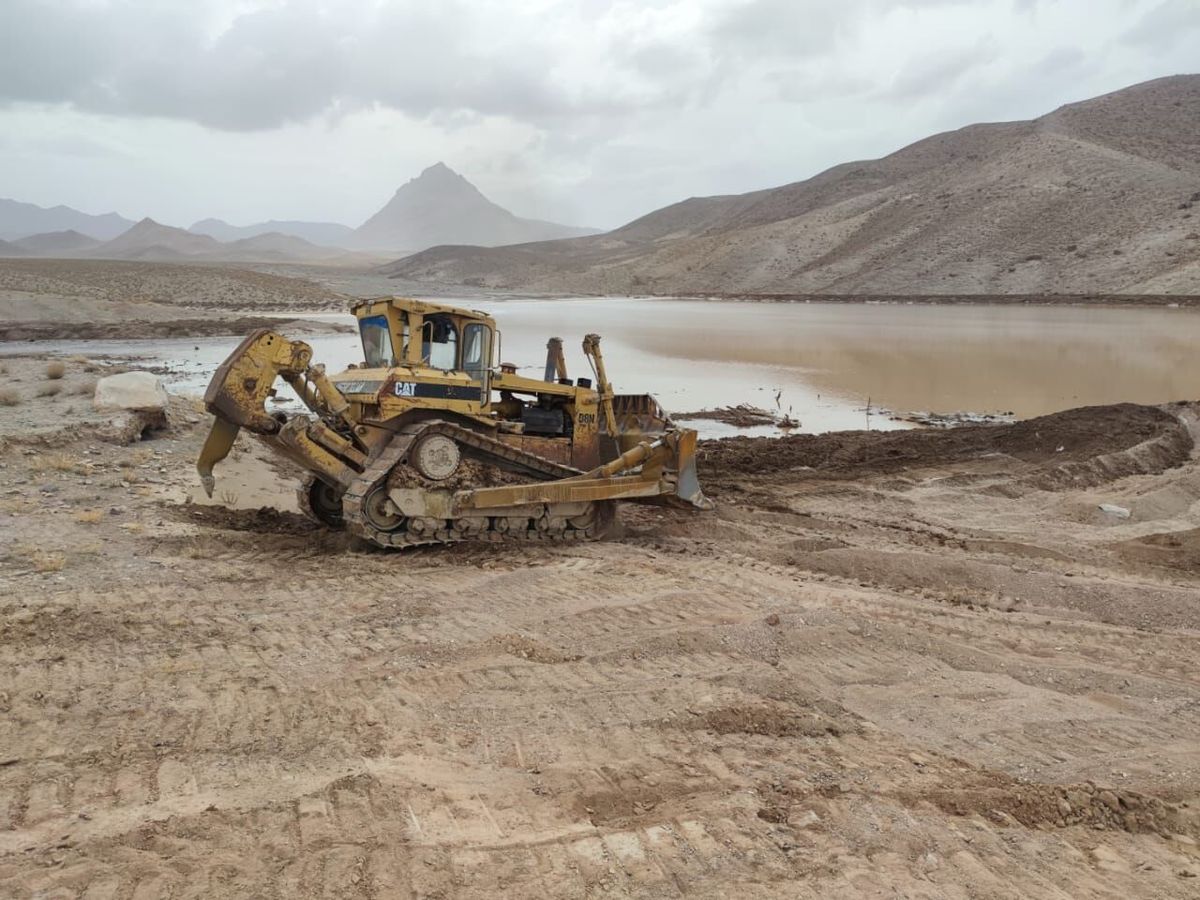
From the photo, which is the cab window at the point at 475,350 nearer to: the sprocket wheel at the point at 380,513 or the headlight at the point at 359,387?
the headlight at the point at 359,387

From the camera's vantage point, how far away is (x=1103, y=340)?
3378cm

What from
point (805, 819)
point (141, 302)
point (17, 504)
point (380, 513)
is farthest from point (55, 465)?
point (141, 302)

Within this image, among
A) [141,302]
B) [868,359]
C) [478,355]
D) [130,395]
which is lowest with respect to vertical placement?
[130,395]

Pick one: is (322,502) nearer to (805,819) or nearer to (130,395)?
(130,395)

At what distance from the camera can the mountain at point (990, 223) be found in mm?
62156

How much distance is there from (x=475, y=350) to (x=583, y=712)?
488cm

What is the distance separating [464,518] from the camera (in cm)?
859

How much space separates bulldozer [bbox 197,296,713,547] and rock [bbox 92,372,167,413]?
5595 mm

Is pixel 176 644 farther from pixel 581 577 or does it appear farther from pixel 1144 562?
pixel 1144 562

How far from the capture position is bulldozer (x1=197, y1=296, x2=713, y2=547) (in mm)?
7941

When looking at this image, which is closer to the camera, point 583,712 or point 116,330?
point 583,712

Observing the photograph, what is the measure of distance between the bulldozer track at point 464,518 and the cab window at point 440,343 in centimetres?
79

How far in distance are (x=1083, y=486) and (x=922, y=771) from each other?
9838 mm

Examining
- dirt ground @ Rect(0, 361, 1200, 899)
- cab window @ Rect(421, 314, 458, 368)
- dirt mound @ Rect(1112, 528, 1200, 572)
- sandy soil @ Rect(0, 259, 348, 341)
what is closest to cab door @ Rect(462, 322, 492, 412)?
cab window @ Rect(421, 314, 458, 368)
